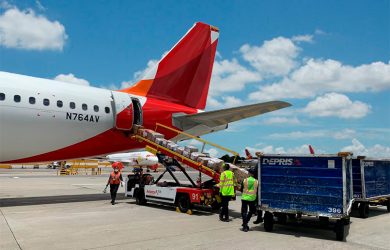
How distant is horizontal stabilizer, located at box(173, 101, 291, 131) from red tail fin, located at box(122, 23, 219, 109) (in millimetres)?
1907

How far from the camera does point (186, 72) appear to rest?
905 inches

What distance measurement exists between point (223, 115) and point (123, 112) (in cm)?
514

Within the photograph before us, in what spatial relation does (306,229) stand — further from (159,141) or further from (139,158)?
(139,158)

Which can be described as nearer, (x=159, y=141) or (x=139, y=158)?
(x=159, y=141)

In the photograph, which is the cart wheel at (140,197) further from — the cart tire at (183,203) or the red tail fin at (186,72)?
the red tail fin at (186,72)

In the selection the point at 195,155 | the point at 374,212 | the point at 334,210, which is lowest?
the point at 374,212

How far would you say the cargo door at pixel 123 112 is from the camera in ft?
61.7

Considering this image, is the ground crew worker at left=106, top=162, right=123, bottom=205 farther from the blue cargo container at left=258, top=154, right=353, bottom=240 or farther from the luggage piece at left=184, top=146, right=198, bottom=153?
the blue cargo container at left=258, top=154, right=353, bottom=240

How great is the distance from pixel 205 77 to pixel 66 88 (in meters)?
9.58

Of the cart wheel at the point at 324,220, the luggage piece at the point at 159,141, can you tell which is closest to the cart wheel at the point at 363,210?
the cart wheel at the point at 324,220

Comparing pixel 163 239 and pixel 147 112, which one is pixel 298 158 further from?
pixel 147 112

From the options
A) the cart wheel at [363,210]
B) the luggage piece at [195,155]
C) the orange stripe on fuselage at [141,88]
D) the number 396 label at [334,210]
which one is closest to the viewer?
the number 396 label at [334,210]

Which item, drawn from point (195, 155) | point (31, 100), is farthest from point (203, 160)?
point (31, 100)

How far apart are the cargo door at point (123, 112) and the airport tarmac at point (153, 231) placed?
15.9ft
